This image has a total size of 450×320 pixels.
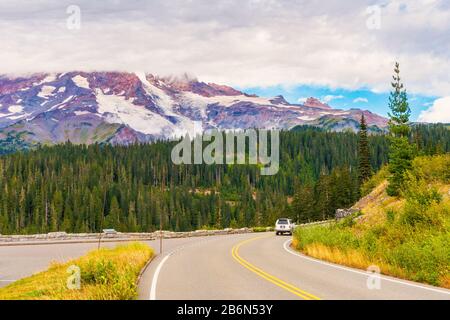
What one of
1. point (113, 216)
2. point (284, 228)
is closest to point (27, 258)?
point (284, 228)

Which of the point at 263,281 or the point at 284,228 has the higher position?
the point at 263,281

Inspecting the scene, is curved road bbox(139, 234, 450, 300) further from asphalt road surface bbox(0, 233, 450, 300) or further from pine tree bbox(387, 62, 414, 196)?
pine tree bbox(387, 62, 414, 196)

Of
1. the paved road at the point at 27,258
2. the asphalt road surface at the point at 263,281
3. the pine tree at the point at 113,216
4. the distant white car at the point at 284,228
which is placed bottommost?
the pine tree at the point at 113,216

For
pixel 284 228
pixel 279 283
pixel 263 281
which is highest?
pixel 279 283

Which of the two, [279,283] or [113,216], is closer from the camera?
[279,283]

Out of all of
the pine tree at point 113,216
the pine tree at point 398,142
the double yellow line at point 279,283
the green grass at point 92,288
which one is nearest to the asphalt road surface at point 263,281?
the double yellow line at point 279,283

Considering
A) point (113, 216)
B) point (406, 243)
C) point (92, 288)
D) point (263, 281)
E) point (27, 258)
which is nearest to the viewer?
point (92, 288)

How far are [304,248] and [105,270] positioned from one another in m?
17.4

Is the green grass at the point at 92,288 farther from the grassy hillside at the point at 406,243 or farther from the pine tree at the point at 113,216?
the pine tree at the point at 113,216

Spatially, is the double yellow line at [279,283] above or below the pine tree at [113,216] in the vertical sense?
above

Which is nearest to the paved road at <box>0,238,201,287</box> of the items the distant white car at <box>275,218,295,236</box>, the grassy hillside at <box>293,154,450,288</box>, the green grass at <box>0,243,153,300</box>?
the green grass at <box>0,243,153,300</box>

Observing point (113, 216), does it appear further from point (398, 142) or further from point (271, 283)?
point (271, 283)

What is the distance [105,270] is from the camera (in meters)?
14.2

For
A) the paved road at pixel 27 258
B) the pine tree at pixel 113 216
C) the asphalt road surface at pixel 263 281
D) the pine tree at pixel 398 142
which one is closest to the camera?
the asphalt road surface at pixel 263 281
